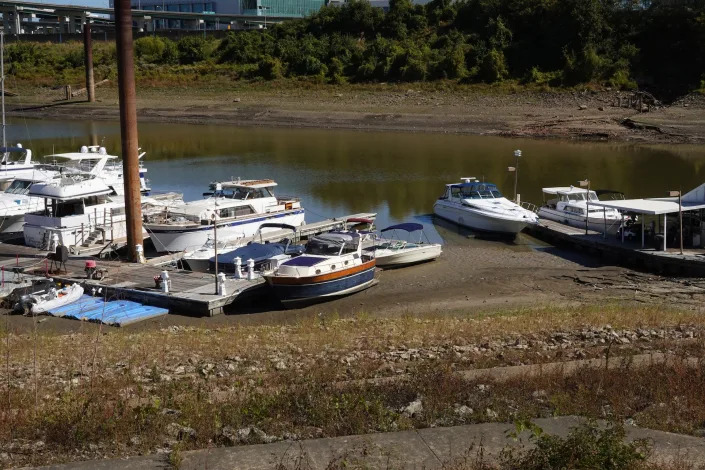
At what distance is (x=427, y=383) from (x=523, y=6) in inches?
3461

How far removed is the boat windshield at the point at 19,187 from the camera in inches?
1390

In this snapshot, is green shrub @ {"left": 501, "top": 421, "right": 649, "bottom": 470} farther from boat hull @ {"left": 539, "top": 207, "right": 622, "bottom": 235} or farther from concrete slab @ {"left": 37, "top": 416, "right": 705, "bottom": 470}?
boat hull @ {"left": 539, "top": 207, "right": 622, "bottom": 235}

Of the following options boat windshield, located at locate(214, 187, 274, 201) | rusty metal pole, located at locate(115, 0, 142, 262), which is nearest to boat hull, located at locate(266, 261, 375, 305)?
rusty metal pole, located at locate(115, 0, 142, 262)

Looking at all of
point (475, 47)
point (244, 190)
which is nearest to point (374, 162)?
point (244, 190)

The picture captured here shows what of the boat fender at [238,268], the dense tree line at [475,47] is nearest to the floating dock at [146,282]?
the boat fender at [238,268]

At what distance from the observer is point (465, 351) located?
16.1 metres

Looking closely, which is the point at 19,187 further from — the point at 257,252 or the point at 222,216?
the point at 257,252

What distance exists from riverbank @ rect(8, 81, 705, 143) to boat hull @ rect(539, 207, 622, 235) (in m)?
33.9

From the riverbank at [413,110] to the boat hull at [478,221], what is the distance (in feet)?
111

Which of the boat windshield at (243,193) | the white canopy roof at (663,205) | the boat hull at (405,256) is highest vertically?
the boat windshield at (243,193)

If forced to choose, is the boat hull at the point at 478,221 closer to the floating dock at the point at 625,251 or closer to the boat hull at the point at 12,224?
the floating dock at the point at 625,251

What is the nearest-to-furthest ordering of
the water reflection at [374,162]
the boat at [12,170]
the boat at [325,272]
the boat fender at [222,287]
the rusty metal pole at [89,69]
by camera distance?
the boat fender at [222,287] → the boat at [325,272] → the boat at [12,170] → the water reflection at [374,162] → the rusty metal pole at [89,69]

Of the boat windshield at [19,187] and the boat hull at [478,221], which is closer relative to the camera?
the boat hull at [478,221]

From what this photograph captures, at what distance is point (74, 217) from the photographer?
31.2 metres
